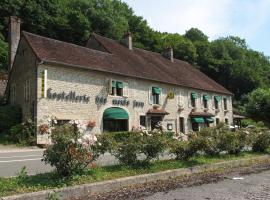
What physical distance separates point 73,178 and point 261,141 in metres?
10.0

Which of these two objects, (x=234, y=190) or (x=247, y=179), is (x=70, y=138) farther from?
(x=247, y=179)

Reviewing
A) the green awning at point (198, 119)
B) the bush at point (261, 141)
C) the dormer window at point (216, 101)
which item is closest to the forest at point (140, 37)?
the dormer window at point (216, 101)

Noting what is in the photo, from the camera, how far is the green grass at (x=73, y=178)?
662cm

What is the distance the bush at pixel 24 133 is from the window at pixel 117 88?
693cm

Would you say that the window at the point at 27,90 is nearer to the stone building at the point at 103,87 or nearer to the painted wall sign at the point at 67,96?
the stone building at the point at 103,87

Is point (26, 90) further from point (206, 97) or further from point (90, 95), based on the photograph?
point (206, 97)

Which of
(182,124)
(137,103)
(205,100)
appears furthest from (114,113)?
(205,100)

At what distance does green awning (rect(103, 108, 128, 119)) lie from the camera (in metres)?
24.8

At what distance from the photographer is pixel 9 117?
23188mm

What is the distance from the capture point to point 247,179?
9016 millimetres

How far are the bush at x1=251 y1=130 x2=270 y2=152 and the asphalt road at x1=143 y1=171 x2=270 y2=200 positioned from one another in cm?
620

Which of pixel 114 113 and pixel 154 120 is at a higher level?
pixel 114 113

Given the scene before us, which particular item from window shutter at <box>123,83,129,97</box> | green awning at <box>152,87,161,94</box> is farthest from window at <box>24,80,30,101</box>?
green awning at <box>152,87,161,94</box>

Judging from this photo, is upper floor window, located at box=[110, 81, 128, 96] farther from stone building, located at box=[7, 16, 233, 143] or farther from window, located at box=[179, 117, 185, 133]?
window, located at box=[179, 117, 185, 133]
